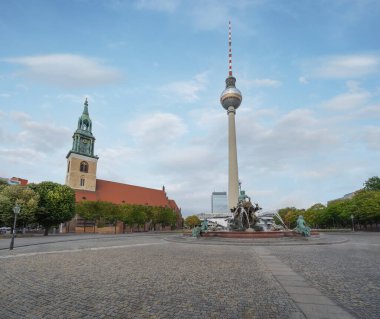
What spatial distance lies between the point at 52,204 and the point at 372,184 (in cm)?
8960

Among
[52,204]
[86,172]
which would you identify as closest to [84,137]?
[86,172]

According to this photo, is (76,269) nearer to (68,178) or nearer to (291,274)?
(291,274)

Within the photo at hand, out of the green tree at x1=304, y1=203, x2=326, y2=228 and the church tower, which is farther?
the green tree at x1=304, y1=203, x2=326, y2=228

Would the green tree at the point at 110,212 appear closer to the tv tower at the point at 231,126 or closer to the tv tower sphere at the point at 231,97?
the tv tower at the point at 231,126

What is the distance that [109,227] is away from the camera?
Answer: 73438 millimetres

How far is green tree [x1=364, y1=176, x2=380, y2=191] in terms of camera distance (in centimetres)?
8094

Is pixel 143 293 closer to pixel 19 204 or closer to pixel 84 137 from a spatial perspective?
pixel 19 204

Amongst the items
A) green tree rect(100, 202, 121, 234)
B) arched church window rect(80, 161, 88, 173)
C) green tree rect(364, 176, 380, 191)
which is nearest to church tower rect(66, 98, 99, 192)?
arched church window rect(80, 161, 88, 173)

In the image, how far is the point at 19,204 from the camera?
41.6 m

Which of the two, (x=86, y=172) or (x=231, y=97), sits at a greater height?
(x=231, y=97)

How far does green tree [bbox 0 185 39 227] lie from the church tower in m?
33.6

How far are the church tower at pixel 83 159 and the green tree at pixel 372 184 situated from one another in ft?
288

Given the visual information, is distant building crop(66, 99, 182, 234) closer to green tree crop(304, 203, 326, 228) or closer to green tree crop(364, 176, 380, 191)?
green tree crop(304, 203, 326, 228)

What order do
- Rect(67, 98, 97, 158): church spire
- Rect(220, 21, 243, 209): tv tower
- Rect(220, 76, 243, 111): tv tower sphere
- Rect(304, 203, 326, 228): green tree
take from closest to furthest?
Rect(220, 21, 243, 209): tv tower
Rect(67, 98, 97, 158): church spire
Rect(304, 203, 326, 228): green tree
Rect(220, 76, 243, 111): tv tower sphere
